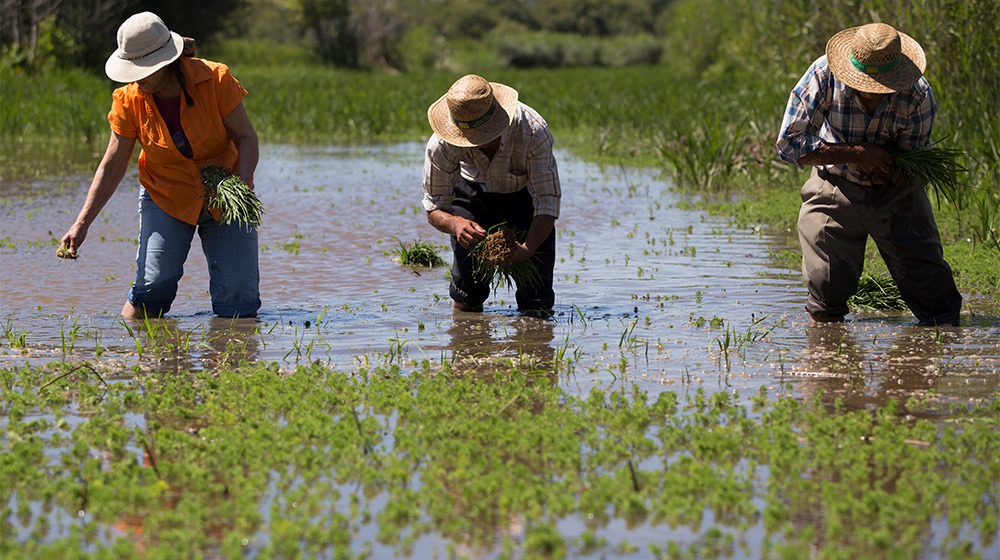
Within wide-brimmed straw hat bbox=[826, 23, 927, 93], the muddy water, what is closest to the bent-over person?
the muddy water

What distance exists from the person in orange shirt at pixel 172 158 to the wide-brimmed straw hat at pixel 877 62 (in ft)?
10.6

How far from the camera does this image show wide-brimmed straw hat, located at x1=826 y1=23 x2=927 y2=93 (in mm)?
5477

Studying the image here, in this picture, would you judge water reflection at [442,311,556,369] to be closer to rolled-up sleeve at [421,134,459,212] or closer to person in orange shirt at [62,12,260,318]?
rolled-up sleeve at [421,134,459,212]

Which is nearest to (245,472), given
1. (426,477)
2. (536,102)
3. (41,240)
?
(426,477)

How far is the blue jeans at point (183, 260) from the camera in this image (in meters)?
6.26

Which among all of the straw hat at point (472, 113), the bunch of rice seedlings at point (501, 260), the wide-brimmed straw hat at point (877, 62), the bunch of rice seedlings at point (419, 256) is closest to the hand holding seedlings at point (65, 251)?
the straw hat at point (472, 113)

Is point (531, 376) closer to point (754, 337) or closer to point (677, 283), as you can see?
point (754, 337)

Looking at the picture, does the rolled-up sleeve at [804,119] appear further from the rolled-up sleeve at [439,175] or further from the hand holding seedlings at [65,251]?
the hand holding seedlings at [65,251]

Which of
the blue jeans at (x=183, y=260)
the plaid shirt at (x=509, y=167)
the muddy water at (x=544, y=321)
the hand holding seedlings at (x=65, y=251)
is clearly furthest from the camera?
the blue jeans at (x=183, y=260)

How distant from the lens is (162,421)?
457cm

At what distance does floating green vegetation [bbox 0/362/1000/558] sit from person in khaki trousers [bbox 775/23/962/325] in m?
1.57

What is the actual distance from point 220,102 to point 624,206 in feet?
20.2

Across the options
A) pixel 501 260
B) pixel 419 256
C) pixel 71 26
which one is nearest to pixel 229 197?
pixel 501 260

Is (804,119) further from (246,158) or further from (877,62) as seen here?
A: (246,158)
